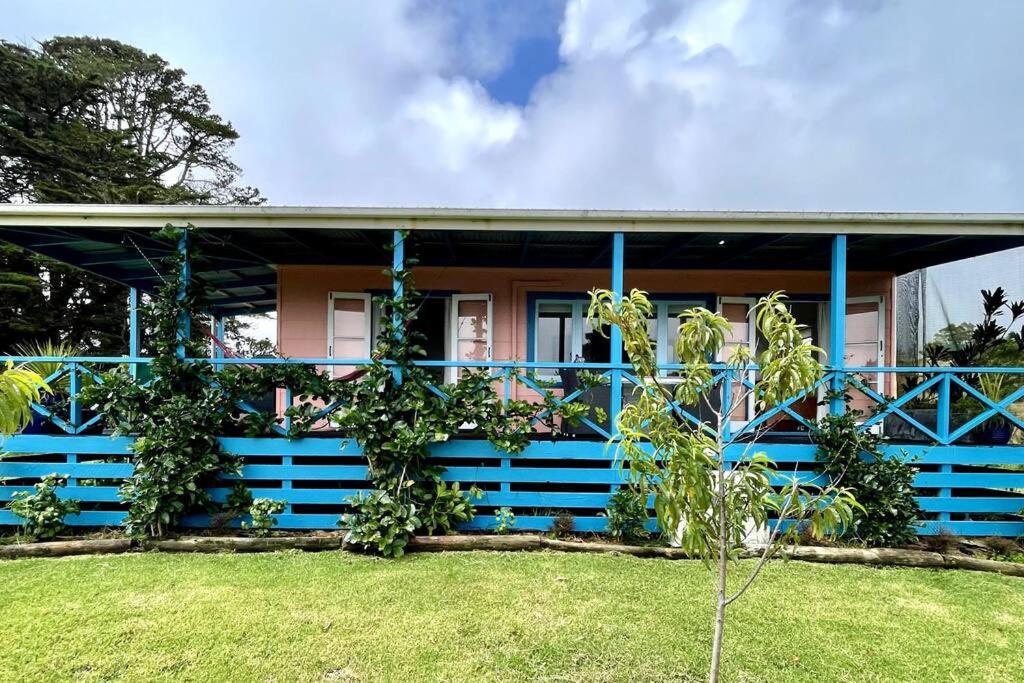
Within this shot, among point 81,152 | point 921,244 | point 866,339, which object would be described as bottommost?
point 866,339

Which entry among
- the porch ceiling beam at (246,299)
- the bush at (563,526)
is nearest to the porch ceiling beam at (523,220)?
the bush at (563,526)

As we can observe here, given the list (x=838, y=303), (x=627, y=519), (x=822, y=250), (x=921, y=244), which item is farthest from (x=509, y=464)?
(x=921, y=244)

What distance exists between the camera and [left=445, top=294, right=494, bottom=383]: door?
6168 mm

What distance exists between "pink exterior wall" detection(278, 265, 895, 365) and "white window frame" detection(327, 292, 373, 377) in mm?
81

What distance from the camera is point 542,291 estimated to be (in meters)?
6.19

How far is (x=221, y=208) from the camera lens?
4102 millimetres

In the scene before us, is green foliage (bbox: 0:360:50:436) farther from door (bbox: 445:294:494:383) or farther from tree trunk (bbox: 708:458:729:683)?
door (bbox: 445:294:494:383)

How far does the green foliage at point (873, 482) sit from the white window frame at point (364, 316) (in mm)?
5085

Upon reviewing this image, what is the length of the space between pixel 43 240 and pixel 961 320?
13.0 metres

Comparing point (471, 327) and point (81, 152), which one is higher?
point (81, 152)

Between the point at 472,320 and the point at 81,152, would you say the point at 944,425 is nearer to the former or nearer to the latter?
the point at 472,320

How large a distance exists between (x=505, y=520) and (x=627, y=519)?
A: 99 centimetres

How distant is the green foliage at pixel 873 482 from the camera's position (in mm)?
3641

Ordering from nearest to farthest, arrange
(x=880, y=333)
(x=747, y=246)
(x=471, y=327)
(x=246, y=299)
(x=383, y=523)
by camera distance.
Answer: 1. (x=383, y=523)
2. (x=747, y=246)
3. (x=880, y=333)
4. (x=471, y=327)
5. (x=246, y=299)
